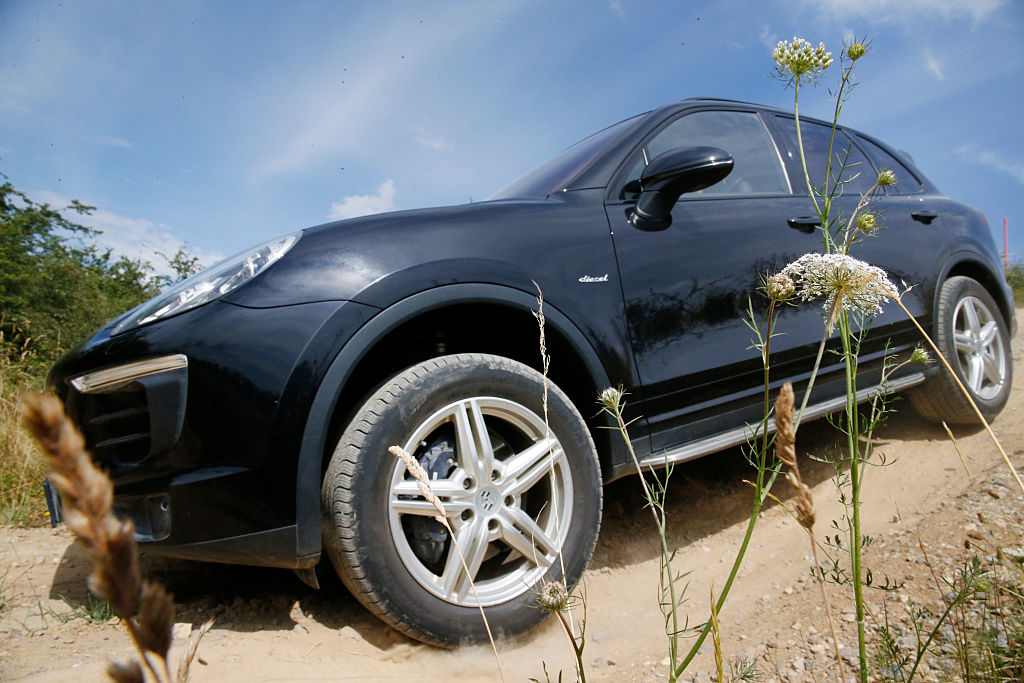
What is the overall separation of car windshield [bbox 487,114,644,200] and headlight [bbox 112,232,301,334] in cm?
112

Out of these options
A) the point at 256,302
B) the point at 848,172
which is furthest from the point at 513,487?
the point at 848,172

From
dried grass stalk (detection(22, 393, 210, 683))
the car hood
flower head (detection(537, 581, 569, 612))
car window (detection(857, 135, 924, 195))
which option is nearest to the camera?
dried grass stalk (detection(22, 393, 210, 683))

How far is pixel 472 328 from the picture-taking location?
2113mm

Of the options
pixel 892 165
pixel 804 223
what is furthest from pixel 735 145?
pixel 892 165

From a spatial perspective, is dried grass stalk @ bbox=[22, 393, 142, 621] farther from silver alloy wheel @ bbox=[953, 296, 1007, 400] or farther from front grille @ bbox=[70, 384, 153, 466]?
silver alloy wheel @ bbox=[953, 296, 1007, 400]

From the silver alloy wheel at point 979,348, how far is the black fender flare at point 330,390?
3.17m

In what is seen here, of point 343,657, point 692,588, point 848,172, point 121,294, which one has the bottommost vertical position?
point 692,588

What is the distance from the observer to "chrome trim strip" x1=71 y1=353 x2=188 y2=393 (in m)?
1.56

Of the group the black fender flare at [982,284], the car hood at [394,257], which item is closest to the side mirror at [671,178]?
the car hood at [394,257]

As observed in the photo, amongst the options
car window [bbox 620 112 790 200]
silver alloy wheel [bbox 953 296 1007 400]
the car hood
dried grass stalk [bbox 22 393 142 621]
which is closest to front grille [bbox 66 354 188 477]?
the car hood

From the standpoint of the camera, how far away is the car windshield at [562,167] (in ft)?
8.14

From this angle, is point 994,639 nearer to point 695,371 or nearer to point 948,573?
point 948,573

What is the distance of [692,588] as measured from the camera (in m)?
2.24

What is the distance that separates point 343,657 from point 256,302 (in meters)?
1.05
